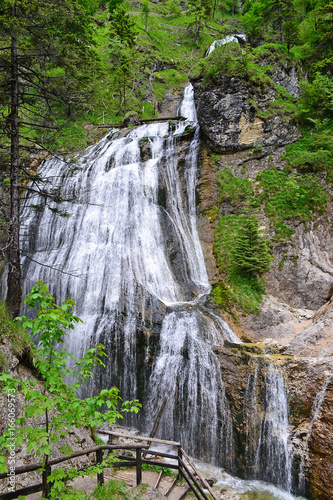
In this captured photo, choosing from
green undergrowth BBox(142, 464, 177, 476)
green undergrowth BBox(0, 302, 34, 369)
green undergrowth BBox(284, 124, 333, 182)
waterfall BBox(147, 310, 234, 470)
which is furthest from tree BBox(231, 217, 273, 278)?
green undergrowth BBox(0, 302, 34, 369)

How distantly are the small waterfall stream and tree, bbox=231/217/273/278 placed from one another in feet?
7.49

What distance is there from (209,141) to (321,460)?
16.8 m

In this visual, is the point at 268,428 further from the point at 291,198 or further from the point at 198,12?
the point at 198,12

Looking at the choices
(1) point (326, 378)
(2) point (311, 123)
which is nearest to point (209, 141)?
(2) point (311, 123)

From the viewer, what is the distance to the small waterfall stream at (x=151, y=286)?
8680 millimetres

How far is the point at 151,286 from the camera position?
12992mm

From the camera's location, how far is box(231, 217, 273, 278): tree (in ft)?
42.1

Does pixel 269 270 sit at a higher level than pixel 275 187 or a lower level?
lower

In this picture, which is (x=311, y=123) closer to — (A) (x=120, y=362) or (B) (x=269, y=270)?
(B) (x=269, y=270)

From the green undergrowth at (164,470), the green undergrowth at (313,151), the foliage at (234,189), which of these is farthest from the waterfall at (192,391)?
the green undergrowth at (313,151)

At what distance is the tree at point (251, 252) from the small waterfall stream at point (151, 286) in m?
2.28

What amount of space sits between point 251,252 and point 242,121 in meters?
9.34

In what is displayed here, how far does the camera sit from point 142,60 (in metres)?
33.2

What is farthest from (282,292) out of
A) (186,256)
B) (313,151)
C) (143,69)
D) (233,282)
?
(143,69)
